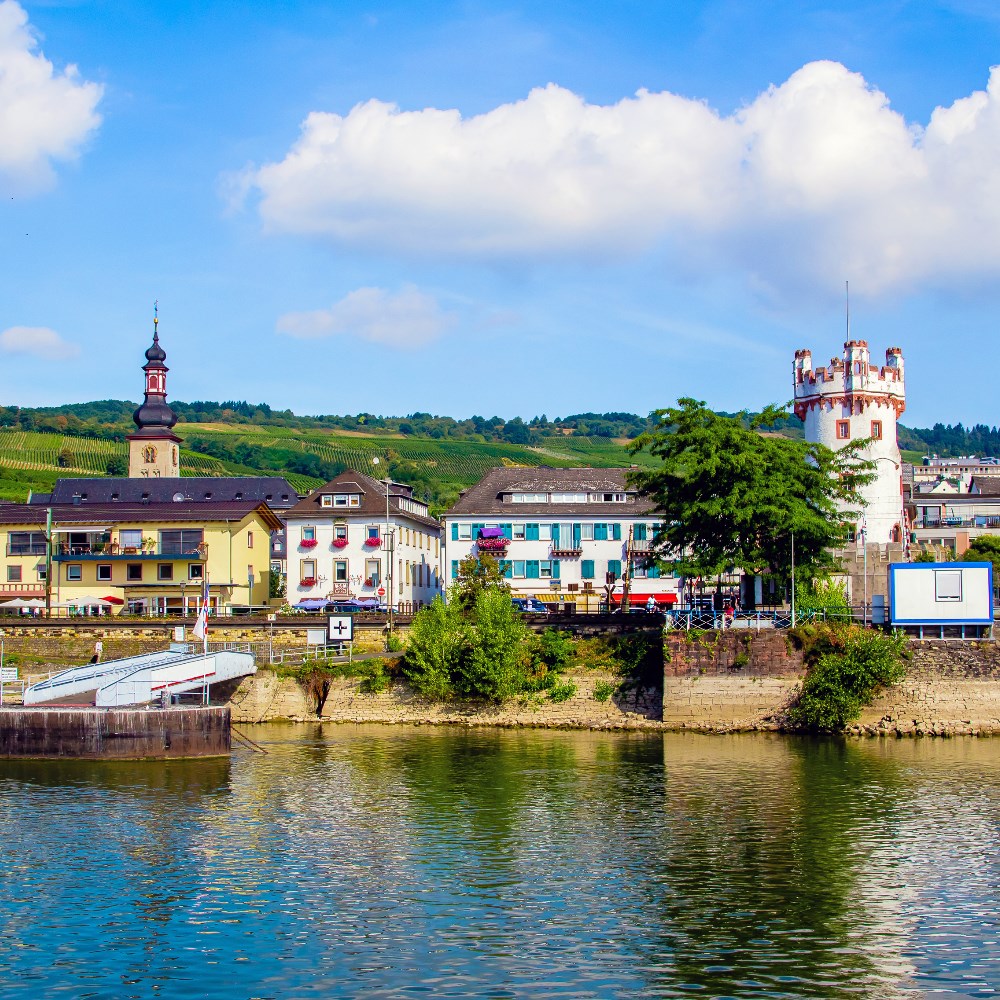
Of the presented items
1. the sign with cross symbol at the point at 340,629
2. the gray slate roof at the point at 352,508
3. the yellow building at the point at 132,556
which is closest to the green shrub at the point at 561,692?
the sign with cross symbol at the point at 340,629

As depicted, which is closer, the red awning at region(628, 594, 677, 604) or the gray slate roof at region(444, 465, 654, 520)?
the red awning at region(628, 594, 677, 604)

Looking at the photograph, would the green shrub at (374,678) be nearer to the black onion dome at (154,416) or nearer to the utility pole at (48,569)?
the utility pole at (48,569)

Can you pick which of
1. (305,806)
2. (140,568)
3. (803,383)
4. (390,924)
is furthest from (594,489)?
(390,924)

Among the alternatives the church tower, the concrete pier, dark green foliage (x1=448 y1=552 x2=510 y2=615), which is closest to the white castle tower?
dark green foliage (x1=448 y1=552 x2=510 y2=615)

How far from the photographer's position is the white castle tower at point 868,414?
83125mm

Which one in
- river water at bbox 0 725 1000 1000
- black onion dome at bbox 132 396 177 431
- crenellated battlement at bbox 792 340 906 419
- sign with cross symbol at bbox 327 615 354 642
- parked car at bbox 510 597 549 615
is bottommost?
river water at bbox 0 725 1000 1000

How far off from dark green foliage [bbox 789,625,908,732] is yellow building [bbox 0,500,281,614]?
43.2 meters

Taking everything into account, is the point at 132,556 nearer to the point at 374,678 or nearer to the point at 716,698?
the point at 374,678

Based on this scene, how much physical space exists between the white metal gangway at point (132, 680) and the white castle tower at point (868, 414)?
43.9 m

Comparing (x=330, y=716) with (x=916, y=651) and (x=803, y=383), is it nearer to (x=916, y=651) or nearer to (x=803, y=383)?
(x=916, y=651)

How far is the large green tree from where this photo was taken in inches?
2470

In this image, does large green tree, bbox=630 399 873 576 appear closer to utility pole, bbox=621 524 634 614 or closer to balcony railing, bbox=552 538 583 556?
utility pole, bbox=621 524 634 614

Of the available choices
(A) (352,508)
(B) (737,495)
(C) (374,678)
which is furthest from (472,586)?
(A) (352,508)

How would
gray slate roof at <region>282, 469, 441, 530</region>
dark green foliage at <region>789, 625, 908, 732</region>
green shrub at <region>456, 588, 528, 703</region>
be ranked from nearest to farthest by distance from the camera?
1. dark green foliage at <region>789, 625, 908, 732</region>
2. green shrub at <region>456, 588, 528, 703</region>
3. gray slate roof at <region>282, 469, 441, 530</region>
